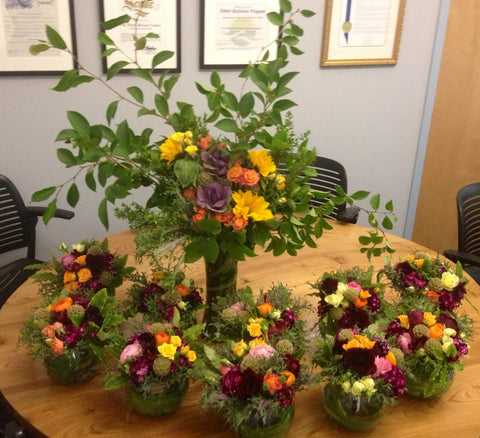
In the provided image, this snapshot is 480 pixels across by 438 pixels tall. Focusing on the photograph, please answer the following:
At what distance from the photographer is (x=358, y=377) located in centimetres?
97

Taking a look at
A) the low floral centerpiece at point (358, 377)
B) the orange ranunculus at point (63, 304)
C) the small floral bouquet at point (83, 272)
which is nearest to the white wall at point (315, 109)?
the small floral bouquet at point (83, 272)

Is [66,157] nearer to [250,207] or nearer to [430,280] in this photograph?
[250,207]

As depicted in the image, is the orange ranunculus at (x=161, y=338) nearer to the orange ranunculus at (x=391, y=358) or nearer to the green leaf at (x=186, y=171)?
the green leaf at (x=186, y=171)

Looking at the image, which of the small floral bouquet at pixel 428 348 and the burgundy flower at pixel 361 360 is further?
the small floral bouquet at pixel 428 348

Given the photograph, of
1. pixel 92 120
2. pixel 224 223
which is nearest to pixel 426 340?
pixel 224 223

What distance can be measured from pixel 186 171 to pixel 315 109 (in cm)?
189

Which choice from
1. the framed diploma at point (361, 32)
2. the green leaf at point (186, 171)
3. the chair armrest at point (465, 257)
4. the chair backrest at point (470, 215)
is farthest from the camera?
the framed diploma at point (361, 32)

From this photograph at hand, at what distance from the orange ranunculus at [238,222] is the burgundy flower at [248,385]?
11.5 inches

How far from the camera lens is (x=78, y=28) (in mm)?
2268

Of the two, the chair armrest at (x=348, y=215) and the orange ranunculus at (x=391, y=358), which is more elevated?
the orange ranunculus at (x=391, y=358)

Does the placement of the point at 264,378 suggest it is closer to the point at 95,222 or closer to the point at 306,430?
→ the point at 306,430

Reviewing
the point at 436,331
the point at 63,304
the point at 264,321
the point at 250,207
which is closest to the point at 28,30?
the point at 63,304

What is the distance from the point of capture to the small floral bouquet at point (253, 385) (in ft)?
3.07

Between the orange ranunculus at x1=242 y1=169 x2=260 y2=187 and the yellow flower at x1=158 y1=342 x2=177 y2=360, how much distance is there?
371mm
